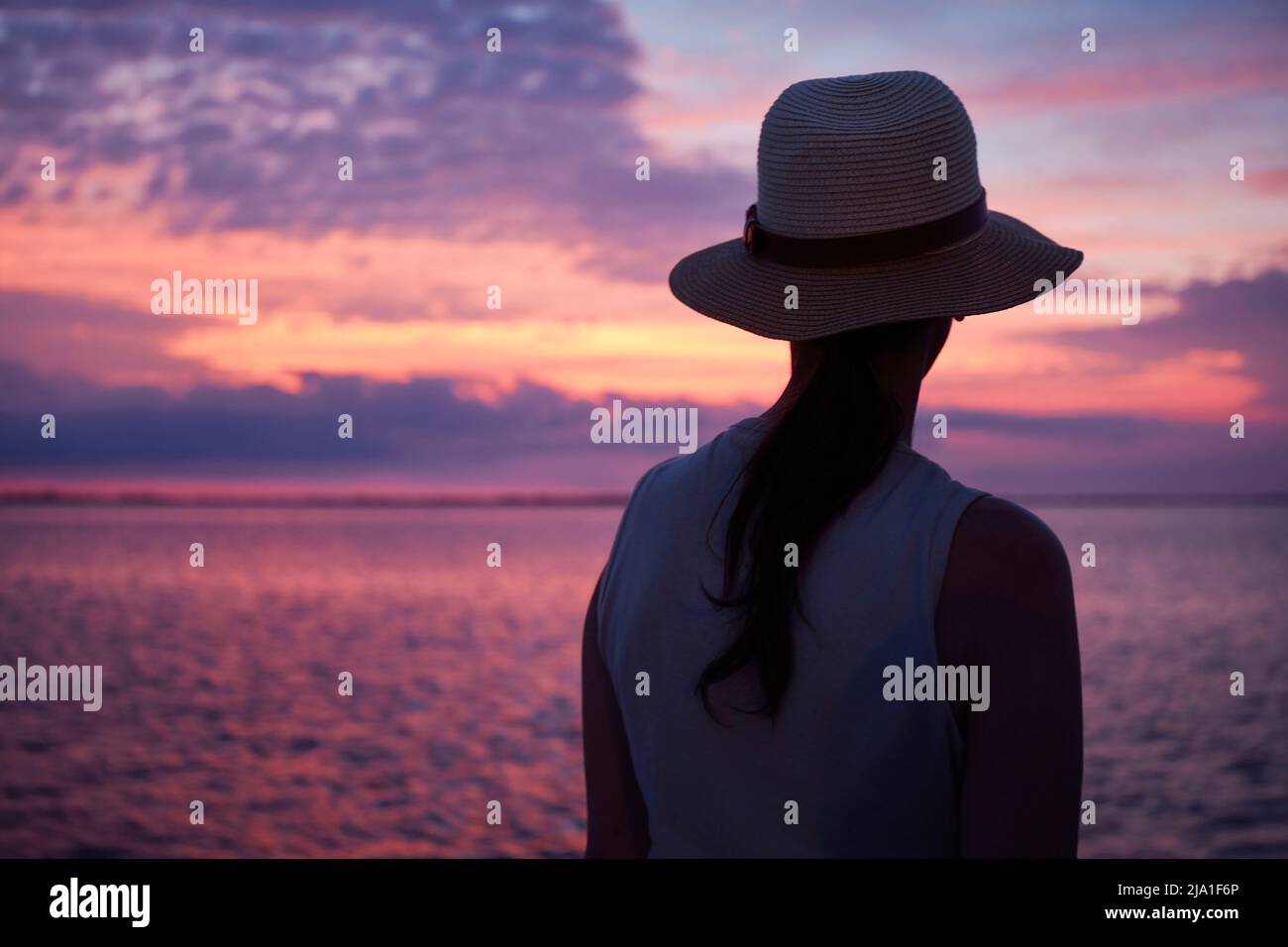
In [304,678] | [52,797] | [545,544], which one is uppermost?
[545,544]

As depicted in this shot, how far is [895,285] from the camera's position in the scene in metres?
1.63

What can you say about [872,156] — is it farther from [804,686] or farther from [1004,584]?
[804,686]

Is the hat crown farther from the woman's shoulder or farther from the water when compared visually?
the water

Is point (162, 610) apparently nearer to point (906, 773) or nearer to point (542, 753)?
point (542, 753)

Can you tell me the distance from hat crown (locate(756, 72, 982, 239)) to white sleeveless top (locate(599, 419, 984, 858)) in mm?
378

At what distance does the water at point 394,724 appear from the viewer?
14.3 m

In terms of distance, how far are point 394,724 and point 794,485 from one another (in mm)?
19900

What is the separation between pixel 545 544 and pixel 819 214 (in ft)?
267

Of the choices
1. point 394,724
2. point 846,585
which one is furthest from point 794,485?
point 394,724

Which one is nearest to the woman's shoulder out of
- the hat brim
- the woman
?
the woman

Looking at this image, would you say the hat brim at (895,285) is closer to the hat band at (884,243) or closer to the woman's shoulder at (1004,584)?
the hat band at (884,243)

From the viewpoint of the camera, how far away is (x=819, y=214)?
1.71 metres

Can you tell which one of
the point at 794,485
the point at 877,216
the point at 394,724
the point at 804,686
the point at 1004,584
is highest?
the point at 877,216
